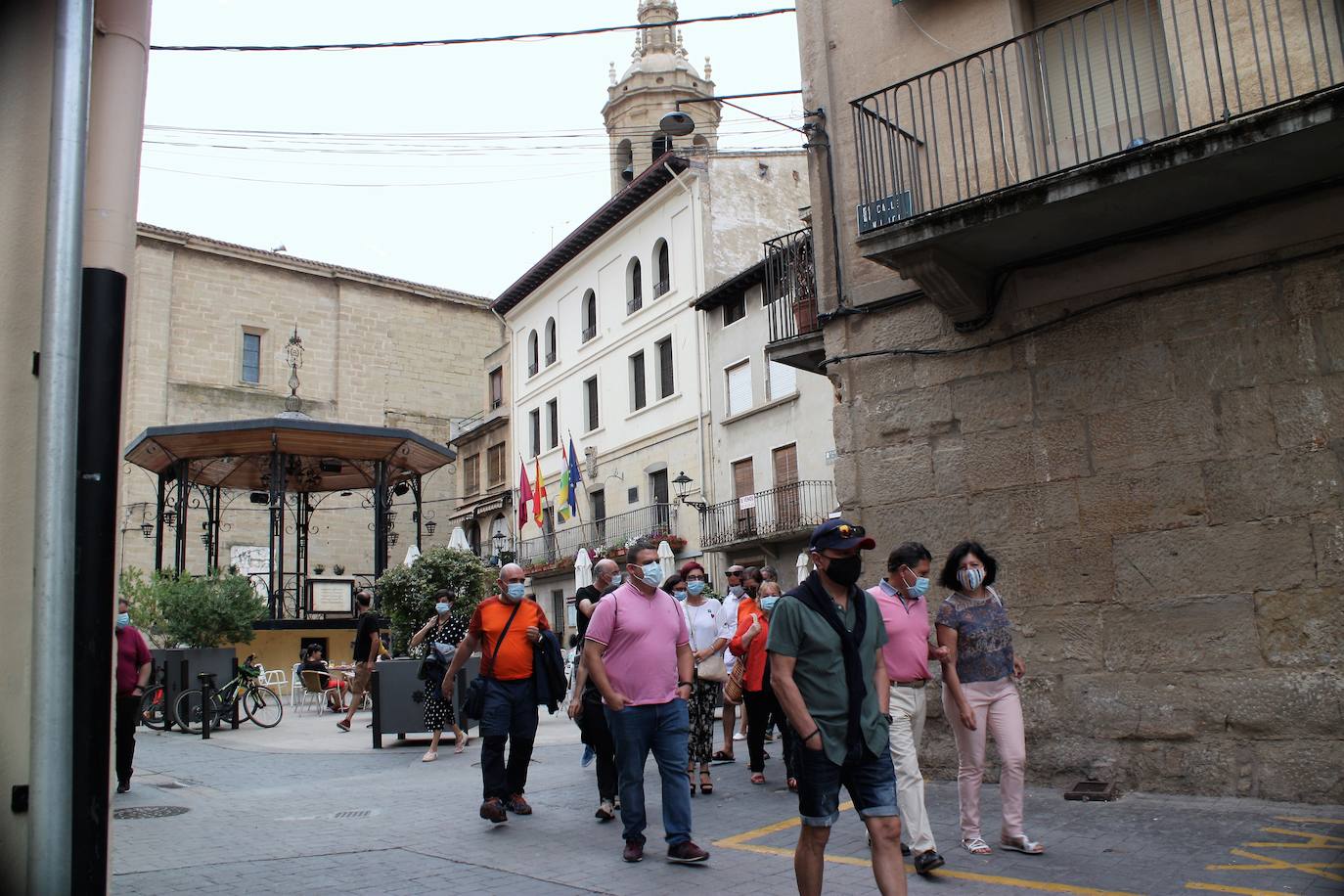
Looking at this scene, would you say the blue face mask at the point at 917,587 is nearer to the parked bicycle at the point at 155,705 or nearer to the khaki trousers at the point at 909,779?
the khaki trousers at the point at 909,779

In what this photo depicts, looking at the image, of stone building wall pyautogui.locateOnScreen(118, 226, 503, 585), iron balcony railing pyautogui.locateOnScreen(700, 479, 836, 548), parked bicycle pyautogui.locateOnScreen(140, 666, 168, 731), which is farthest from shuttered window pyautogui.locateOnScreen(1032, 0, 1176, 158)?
Result: stone building wall pyautogui.locateOnScreen(118, 226, 503, 585)

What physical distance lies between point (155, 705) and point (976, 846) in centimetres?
1297

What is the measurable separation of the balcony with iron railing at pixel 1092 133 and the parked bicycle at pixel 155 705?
11649 millimetres

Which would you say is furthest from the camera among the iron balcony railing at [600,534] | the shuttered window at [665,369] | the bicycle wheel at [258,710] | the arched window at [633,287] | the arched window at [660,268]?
the arched window at [633,287]

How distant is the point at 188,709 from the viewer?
14836 millimetres

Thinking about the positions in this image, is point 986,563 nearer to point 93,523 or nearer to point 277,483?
point 93,523

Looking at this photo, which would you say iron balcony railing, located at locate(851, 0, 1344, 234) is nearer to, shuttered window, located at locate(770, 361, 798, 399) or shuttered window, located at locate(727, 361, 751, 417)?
shuttered window, located at locate(770, 361, 798, 399)

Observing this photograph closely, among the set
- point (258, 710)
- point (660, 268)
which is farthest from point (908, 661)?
point (660, 268)

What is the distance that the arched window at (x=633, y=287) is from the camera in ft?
108

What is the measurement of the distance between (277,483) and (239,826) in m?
15.4

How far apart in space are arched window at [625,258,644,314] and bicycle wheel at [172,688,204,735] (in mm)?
19983

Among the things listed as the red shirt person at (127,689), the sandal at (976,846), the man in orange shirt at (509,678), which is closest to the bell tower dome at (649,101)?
the red shirt person at (127,689)

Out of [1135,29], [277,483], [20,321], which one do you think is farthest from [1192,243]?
[277,483]

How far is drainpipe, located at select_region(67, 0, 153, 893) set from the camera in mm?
2604
